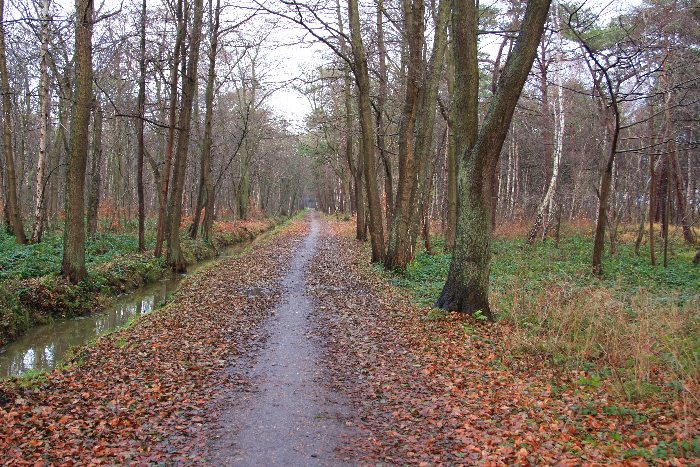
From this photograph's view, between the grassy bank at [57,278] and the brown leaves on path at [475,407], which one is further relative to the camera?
the grassy bank at [57,278]

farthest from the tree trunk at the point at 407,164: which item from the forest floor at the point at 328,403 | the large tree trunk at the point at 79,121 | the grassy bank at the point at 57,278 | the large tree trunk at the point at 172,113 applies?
the large tree trunk at the point at 79,121

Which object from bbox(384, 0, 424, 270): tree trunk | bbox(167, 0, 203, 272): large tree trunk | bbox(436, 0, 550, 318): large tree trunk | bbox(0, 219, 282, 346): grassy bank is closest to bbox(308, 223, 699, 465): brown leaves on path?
bbox(436, 0, 550, 318): large tree trunk

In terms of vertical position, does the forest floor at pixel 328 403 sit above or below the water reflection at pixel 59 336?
above

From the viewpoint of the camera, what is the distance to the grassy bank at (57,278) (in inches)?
424

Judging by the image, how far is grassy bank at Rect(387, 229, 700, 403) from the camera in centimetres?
585

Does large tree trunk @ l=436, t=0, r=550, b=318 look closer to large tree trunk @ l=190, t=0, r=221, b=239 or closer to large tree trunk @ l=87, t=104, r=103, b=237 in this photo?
large tree trunk @ l=190, t=0, r=221, b=239

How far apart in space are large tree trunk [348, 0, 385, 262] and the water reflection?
685 cm

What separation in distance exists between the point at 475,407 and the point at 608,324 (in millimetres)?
3292

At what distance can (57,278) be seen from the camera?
12.4 meters

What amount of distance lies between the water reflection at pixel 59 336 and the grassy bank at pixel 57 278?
0.90ft

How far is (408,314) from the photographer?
998 centimetres

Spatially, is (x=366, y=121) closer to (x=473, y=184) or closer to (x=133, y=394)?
(x=473, y=184)

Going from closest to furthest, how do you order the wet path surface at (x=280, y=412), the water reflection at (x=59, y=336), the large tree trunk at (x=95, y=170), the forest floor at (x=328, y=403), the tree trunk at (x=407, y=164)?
the forest floor at (x=328, y=403)
the wet path surface at (x=280, y=412)
the water reflection at (x=59, y=336)
the tree trunk at (x=407, y=164)
the large tree trunk at (x=95, y=170)

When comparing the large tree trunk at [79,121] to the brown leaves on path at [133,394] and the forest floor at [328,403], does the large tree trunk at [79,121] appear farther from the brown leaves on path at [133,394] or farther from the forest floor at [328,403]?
the forest floor at [328,403]
